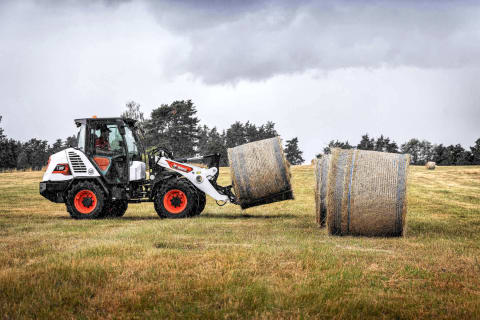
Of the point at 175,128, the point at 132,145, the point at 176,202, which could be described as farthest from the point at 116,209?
the point at 175,128

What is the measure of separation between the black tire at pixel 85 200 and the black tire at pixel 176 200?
1.56 metres

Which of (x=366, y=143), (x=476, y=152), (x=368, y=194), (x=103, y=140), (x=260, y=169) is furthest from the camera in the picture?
(x=366, y=143)

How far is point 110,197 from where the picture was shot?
1116cm

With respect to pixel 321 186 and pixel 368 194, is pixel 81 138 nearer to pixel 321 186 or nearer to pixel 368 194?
pixel 321 186

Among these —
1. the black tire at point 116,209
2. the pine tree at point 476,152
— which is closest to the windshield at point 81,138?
the black tire at point 116,209

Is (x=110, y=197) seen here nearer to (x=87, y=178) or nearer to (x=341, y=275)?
(x=87, y=178)

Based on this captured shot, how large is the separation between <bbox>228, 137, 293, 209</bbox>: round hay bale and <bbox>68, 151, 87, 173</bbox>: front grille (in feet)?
13.5

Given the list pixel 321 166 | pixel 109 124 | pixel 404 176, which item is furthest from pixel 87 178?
pixel 404 176

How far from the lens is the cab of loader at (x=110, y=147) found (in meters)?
11.3

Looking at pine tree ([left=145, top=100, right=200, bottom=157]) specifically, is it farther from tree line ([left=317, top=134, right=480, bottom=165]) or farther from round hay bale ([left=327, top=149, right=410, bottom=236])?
round hay bale ([left=327, top=149, right=410, bottom=236])

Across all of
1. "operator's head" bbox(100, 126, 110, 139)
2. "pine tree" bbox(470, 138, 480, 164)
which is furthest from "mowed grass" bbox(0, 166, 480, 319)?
"pine tree" bbox(470, 138, 480, 164)

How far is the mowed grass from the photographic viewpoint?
388 centimetres

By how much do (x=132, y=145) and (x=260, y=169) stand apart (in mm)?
3988

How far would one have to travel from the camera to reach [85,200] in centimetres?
1112
